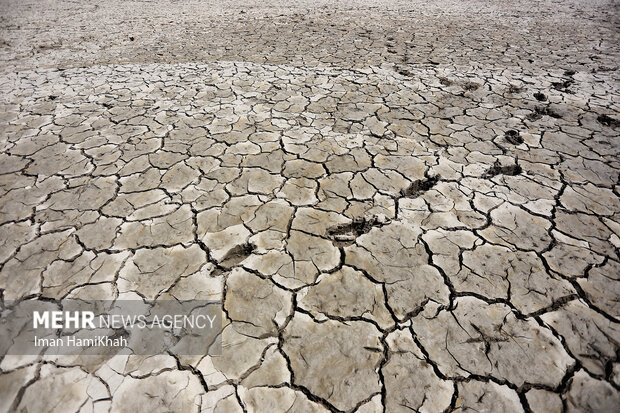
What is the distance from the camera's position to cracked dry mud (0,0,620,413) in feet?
4.38

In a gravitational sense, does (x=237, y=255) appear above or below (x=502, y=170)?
below

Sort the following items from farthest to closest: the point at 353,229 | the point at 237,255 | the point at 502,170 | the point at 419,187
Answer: the point at 502,170, the point at 419,187, the point at 353,229, the point at 237,255

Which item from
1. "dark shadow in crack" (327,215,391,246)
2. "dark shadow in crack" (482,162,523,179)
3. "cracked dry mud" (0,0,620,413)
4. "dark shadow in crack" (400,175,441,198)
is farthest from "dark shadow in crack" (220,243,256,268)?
"dark shadow in crack" (482,162,523,179)

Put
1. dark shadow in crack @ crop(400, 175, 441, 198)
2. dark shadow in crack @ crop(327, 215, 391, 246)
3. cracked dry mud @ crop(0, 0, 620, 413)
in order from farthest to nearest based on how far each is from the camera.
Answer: dark shadow in crack @ crop(400, 175, 441, 198) → dark shadow in crack @ crop(327, 215, 391, 246) → cracked dry mud @ crop(0, 0, 620, 413)

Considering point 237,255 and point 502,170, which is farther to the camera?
point 502,170

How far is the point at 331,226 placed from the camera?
80.2 inches

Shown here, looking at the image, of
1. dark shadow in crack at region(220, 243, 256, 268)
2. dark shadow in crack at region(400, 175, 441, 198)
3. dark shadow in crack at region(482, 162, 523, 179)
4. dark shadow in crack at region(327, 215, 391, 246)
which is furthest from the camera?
dark shadow in crack at region(482, 162, 523, 179)

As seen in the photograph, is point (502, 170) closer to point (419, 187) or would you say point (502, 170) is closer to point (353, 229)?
point (419, 187)

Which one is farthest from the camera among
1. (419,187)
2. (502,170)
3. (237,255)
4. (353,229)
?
(502,170)

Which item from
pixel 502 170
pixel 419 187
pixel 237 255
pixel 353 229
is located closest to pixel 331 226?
pixel 353 229

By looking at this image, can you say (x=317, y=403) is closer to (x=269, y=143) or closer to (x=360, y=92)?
(x=269, y=143)

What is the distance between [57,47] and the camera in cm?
559

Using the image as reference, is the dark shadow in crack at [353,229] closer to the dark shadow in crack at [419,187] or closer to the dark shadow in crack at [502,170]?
the dark shadow in crack at [419,187]

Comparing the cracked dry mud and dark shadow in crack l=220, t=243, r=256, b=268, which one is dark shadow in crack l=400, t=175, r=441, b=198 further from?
dark shadow in crack l=220, t=243, r=256, b=268
